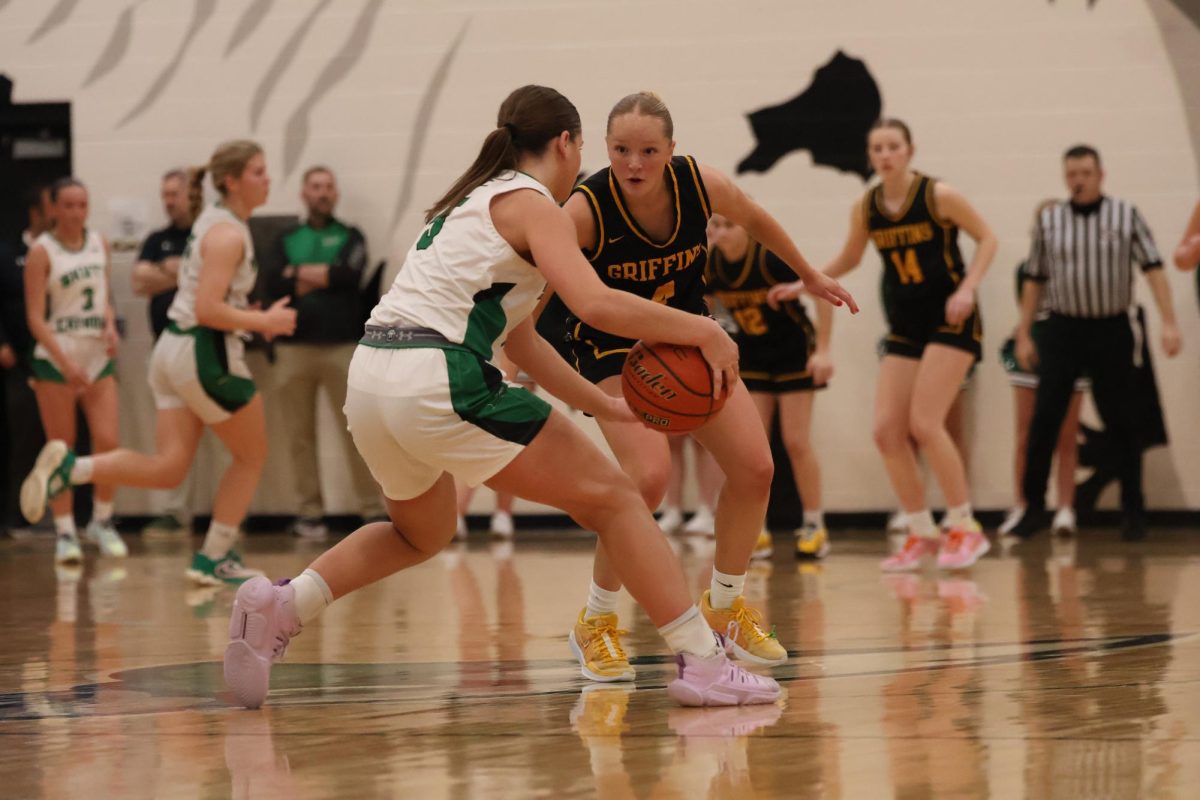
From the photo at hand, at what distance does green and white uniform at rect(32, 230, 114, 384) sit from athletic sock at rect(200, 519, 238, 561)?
246 cm

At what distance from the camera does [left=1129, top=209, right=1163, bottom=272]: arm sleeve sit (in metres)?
8.76

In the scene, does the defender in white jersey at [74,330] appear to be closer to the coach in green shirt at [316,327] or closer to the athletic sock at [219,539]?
the coach in green shirt at [316,327]

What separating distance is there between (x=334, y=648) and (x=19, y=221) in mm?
6951

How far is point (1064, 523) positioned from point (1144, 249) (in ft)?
5.30

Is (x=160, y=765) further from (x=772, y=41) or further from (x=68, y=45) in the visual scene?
(x=68, y=45)

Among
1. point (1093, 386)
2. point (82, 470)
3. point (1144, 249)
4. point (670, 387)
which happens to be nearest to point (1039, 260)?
point (1144, 249)

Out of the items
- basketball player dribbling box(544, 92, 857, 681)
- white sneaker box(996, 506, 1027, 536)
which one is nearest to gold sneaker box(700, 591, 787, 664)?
basketball player dribbling box(544, 92, 857, 681)

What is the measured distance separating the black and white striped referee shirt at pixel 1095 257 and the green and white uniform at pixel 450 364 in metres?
5.73

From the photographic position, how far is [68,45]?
10672 mm

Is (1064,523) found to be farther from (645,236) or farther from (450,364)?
(450,364)

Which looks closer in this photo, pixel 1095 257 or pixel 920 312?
pixel 920 312

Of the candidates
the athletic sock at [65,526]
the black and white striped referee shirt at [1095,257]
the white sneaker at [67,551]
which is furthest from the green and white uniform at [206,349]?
the black and white striped referee shirt at [1095,257]

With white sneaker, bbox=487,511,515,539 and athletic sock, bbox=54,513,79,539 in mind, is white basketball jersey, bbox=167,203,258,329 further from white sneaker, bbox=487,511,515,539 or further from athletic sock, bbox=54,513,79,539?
white sneaker, bbox=487,511,515,539

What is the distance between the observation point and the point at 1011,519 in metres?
9.32
